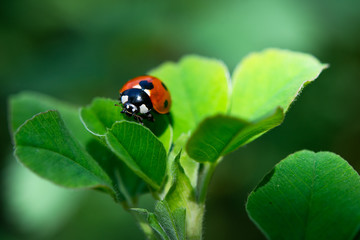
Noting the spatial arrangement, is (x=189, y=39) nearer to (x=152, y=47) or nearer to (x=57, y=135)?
(x=152, y=47)

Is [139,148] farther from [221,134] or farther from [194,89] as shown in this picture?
[194,89]

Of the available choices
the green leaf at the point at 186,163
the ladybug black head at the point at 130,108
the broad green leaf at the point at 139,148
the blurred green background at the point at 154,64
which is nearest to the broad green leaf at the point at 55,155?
the broad green leaf at the point at 139,148

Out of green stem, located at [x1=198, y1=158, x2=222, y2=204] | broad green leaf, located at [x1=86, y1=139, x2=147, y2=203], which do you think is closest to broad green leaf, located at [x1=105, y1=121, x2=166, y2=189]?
green stem, located at [x1=198, y1=158, x2=222, y2=204]

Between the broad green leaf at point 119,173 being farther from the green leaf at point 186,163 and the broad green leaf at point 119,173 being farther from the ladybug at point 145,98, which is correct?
the green leaf at point 186,163

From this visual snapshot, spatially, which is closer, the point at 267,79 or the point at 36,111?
the point at 267,79

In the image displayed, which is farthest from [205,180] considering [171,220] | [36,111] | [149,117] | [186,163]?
[36,111]

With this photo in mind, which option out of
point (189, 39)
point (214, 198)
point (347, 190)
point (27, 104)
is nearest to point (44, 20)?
point (189, 39)

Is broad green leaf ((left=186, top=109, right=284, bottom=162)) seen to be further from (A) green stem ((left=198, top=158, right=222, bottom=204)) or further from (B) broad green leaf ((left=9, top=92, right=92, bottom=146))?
(B) broad green leaf ((left=9, top=92, right=92, bottom=146))

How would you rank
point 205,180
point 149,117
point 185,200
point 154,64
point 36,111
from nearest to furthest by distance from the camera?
point 185,200 < point 205,180 < point 149,117 < point 36,111 < point 154,64
